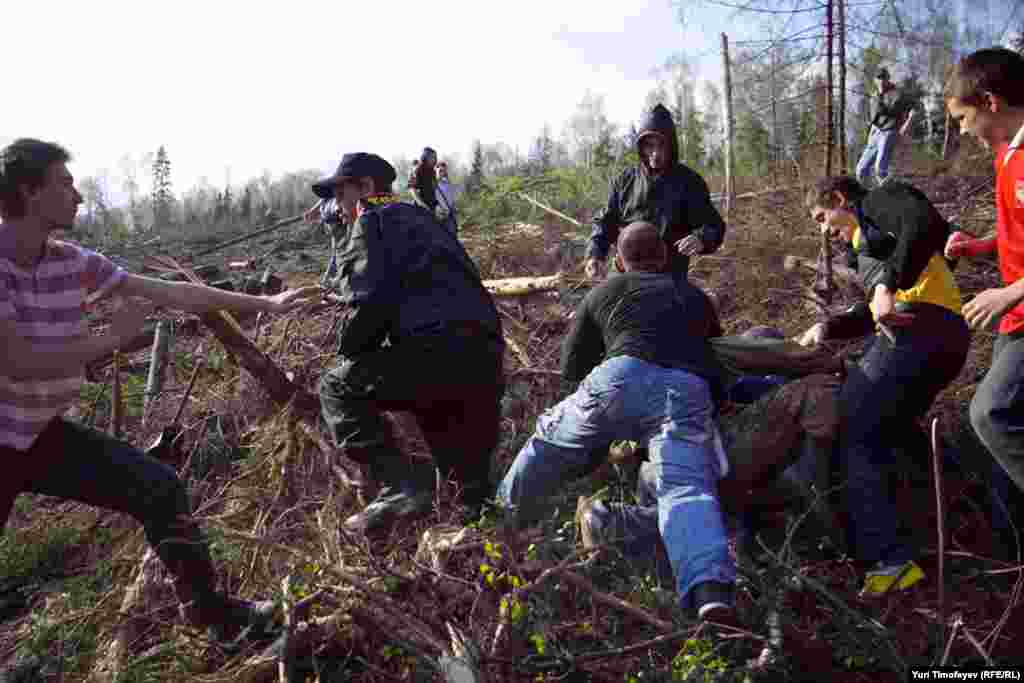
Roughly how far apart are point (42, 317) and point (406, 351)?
1356 millimetres

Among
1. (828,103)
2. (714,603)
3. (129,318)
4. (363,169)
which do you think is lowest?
(714,603)

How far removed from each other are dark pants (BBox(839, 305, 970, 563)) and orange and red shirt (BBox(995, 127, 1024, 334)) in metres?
0.40

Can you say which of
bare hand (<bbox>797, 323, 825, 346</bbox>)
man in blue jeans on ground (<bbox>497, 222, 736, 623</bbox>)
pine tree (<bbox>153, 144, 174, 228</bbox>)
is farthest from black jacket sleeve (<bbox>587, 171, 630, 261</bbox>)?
pine tree (<bbox>153, 144, 174, 228</bbox>)

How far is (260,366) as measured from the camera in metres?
4.09

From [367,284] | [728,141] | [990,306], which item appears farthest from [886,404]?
[728,141]

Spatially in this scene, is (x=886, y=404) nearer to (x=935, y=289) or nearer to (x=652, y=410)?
(x=935, y=289)

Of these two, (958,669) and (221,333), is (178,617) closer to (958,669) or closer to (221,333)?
(221,333)

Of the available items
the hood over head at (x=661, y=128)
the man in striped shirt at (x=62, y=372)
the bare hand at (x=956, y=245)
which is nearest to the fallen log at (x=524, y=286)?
the hood over head at (x=661, y=128)

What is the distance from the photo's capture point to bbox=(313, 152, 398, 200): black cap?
339cm

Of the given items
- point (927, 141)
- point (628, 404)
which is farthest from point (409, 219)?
point (927, 141)

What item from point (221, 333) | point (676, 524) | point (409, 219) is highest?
point (409, 219)

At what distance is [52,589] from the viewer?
148 inches

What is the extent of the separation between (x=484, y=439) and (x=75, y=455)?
168cm

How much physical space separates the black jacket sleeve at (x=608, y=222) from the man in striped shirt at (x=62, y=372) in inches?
102
